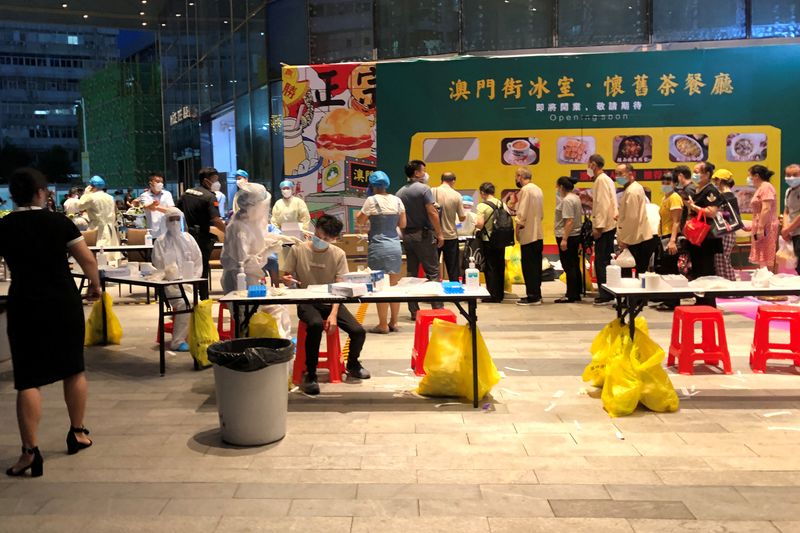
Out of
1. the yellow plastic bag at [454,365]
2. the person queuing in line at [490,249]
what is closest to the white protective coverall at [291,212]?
the person queuing in line at [490,249]

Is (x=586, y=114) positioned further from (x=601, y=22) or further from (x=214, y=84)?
(x=214, y=84)

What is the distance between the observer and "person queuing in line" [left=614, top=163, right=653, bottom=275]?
871 centimetres

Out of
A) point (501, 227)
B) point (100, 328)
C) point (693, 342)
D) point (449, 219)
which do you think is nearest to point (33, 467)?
point (100, 328)

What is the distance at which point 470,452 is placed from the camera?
14.1 feet

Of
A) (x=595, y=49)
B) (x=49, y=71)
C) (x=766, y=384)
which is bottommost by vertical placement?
(x=766, y=384)

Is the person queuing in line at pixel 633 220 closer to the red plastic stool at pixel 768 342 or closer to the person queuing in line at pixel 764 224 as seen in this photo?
the person queuing in line at pixel 764 224

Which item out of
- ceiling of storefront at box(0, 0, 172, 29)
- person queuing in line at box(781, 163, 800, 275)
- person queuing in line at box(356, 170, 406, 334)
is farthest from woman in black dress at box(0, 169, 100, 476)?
ceiling of storefront at box(0, 0, 172, 29)

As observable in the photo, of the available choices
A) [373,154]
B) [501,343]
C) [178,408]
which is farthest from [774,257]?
[178,408]

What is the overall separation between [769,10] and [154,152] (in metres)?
20.6

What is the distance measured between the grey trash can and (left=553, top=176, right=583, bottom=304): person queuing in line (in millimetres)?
5585

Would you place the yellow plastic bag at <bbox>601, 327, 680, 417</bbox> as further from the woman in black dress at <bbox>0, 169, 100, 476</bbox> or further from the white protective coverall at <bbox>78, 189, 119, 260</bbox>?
the white protective coverall at <bbox>78, 189, 119, 260</bbox>

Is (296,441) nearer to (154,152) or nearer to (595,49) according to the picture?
(595,49)

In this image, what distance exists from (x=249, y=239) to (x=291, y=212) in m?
5.03

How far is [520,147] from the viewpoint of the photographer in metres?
12.0
